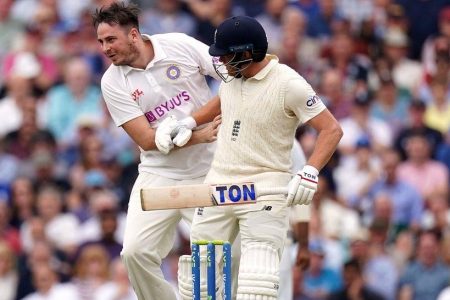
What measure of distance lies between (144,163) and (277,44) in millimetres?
6259

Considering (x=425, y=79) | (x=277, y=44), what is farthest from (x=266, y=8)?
(x=425, y=79)

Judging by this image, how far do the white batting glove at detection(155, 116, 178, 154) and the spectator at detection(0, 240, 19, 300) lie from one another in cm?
407

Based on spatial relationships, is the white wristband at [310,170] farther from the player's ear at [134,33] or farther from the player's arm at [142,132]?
the player's ear at [134,33]

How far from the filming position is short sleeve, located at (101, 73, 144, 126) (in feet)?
34.8

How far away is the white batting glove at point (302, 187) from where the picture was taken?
954 centimetres

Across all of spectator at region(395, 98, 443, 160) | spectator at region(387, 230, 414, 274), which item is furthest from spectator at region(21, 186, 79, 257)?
spectator at region(395, 98, 443, 160)

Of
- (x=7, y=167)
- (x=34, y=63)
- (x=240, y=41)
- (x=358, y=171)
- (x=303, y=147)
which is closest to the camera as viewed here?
(x=240, y=41)

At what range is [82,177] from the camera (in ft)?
50.8

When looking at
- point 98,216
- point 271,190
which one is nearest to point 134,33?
point 271,190

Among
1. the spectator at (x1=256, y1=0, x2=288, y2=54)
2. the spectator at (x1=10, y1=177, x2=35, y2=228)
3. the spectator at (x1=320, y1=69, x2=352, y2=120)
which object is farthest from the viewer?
the spectator at (x1=256, y1=0, x2=288, y2=54)

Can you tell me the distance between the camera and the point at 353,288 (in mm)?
13961

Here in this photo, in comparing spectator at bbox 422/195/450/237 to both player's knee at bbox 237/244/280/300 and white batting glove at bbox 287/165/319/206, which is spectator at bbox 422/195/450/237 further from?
white batting glove at bbox 287/165/319/206

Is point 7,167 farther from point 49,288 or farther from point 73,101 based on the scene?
point 49,288

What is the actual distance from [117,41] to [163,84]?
406mm
